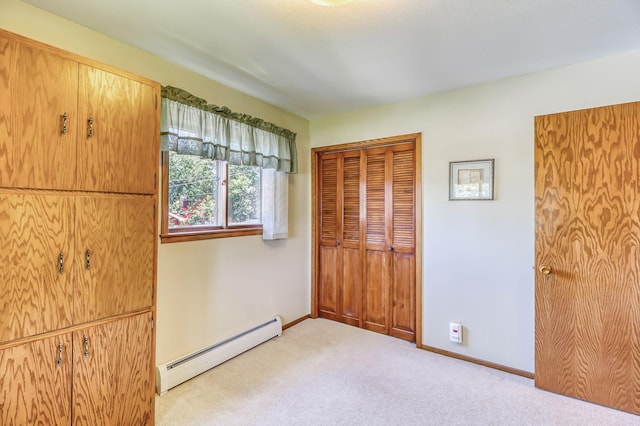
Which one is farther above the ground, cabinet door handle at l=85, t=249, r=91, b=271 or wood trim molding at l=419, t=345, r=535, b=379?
cabinet door handle at l=85, t=249, r=91, b=271

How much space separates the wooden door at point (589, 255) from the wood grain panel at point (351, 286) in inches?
63.9

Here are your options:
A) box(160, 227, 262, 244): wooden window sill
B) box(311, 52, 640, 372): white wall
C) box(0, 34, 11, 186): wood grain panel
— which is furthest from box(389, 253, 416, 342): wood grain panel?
box(0, 34, 11, 186): wood grain panel

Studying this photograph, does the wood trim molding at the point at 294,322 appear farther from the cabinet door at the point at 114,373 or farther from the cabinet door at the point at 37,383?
the cabinet door at the point at 37,383

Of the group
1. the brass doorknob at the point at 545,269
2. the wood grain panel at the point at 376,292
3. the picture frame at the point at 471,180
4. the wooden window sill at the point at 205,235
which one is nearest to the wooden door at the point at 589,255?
the brass doorknob at the point at 545,269

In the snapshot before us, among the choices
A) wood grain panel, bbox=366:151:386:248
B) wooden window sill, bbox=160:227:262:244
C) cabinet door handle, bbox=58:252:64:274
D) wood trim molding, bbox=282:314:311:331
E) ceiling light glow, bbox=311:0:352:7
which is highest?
ceiling light glow, bbox=311:0:352:7

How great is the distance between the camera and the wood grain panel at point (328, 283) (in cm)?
351

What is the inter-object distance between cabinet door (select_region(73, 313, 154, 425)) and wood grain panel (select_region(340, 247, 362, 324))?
211cm

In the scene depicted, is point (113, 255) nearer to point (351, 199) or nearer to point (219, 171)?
point (219, 171)

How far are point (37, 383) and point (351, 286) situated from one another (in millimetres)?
2606

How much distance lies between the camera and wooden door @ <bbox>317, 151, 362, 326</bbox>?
334 cm

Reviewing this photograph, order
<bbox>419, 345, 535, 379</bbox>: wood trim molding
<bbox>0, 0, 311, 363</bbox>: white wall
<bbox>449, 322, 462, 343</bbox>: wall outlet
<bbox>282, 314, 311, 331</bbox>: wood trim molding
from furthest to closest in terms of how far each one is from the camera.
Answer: <bbox>282, 314, 311, 331</bbox>: wood trim molding → <bbox>449, 322, 462, 343</bbox>: wall outlet → <bbox>419, 345, 535, 379</bbox>: wood trim molding → <bbox>0, 0, 311, 363</bbox>: white wall

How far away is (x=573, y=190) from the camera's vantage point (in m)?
2.05

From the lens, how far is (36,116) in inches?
51.9

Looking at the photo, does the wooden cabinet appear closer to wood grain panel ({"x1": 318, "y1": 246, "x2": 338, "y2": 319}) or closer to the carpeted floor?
the carpeted floor
